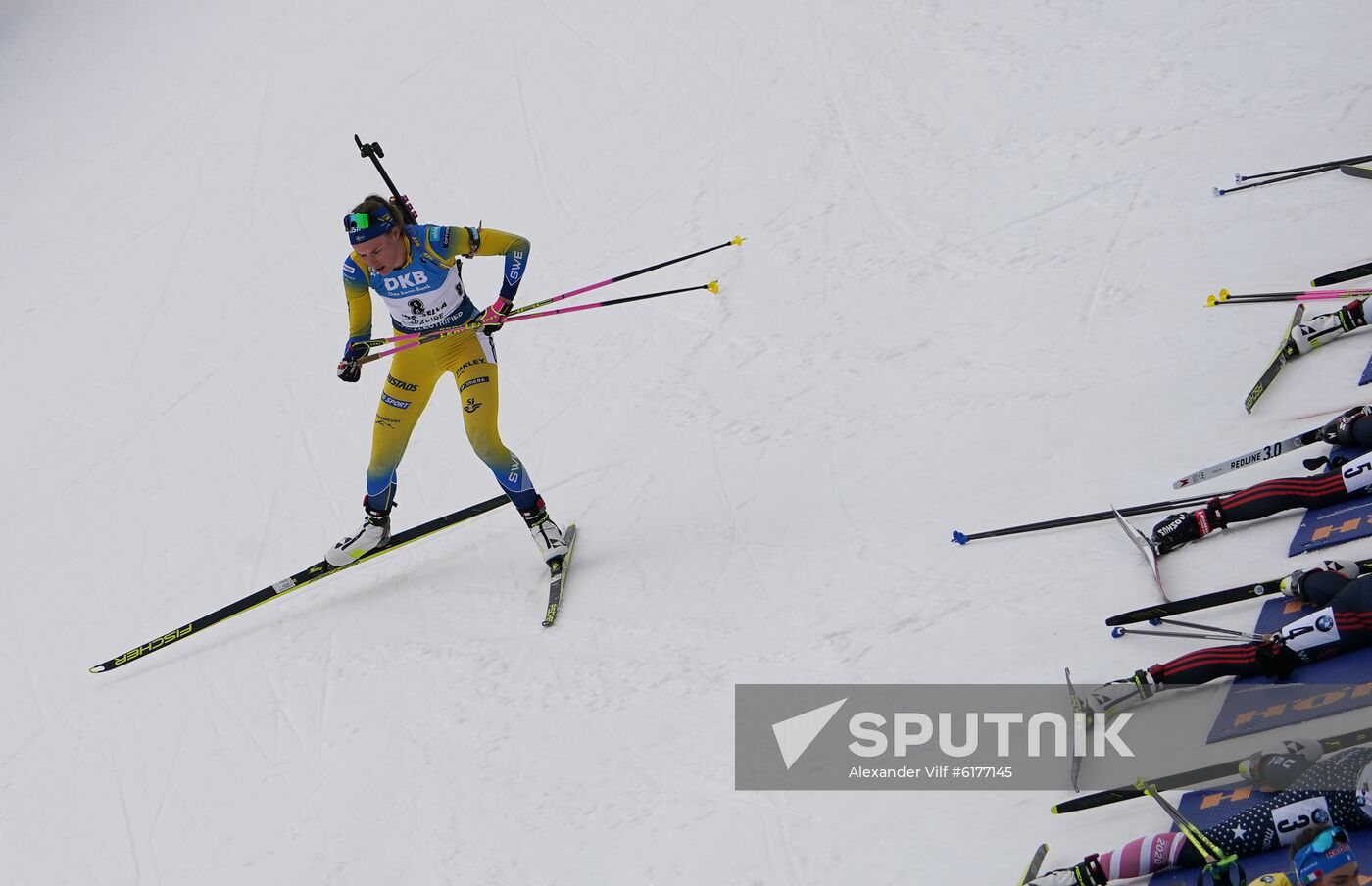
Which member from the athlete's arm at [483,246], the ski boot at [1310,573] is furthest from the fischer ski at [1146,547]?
the athlete's arm at [483,246]

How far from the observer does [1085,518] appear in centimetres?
461

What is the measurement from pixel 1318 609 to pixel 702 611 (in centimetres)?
229

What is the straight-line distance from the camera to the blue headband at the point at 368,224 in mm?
4633

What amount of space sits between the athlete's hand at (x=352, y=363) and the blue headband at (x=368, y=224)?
1.71 ft

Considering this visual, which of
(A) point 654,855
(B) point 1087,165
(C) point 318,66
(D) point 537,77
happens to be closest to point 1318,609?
(A) point 654,855

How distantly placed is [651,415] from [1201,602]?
3.14 meters

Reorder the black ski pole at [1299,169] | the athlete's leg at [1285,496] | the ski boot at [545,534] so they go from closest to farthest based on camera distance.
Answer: the athlete's leg at [1285,496], the ski boot at [545,534], the black ski pole at [1299,169]

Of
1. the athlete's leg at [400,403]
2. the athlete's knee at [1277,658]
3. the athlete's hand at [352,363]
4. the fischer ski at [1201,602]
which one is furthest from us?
the athlete's leg at [400,403]

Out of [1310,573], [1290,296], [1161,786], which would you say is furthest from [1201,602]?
[1290,296]

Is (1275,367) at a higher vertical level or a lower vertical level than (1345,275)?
lower

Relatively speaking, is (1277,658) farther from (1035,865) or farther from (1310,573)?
(1035,865)

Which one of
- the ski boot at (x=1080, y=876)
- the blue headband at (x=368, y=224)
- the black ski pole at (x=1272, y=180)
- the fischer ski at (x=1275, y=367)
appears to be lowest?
the ski boot at (x=1080, y=876)

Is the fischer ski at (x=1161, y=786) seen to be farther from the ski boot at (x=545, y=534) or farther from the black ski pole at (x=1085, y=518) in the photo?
the ski boot at (x=545, y=534)

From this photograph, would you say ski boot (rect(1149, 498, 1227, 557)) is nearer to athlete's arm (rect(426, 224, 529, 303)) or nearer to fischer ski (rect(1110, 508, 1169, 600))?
fischer ski (rect(1110, 508, 1169, 600))
